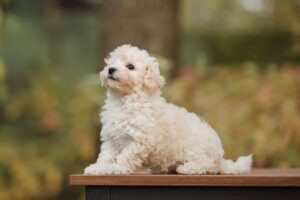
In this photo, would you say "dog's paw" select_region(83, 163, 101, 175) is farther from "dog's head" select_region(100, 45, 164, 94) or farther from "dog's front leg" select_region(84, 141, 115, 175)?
"dog's head" select_region(100, 45, 164, 94)

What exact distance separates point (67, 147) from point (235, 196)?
178 inches

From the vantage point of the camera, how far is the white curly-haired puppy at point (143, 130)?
10.8 feet

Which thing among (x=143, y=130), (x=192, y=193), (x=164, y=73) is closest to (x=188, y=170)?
(x=192, y=193)

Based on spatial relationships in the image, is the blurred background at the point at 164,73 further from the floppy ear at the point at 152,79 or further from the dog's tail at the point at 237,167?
the floppy ear at the point at 152,79

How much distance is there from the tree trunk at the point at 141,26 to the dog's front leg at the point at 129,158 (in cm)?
284

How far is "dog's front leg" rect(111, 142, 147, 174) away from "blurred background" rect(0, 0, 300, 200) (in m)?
2.91

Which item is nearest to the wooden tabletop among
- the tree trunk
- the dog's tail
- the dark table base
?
the dark table base

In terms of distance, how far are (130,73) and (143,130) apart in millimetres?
250

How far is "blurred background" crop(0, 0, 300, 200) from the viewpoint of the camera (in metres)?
6.38

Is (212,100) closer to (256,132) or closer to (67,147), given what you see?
(256,132)

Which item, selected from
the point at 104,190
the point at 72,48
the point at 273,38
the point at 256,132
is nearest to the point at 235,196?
the point at 104,190

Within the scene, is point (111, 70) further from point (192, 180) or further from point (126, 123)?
point (192, 180)

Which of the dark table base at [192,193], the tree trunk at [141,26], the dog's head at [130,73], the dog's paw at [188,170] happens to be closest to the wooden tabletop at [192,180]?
the dark table base at [192,193]

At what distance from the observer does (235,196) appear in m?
3.24
